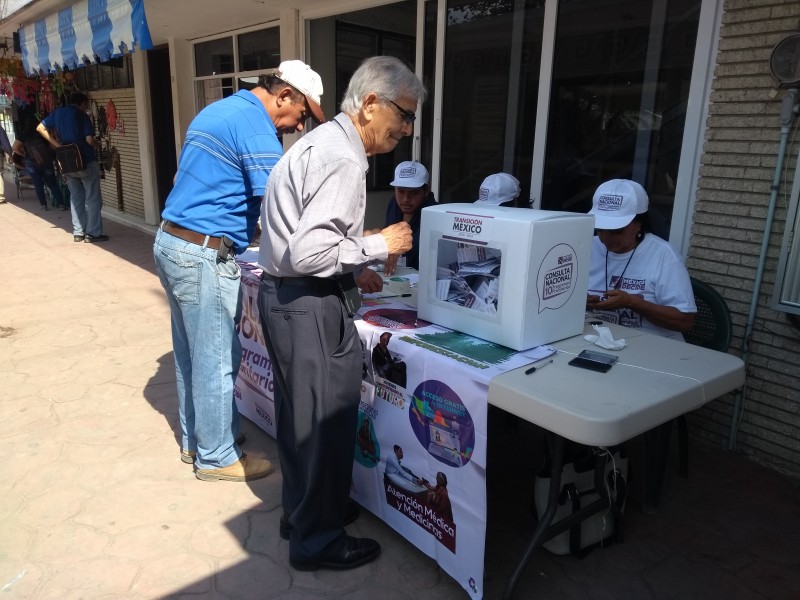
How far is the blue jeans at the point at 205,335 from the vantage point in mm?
2314

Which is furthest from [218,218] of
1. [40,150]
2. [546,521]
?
[40,150]

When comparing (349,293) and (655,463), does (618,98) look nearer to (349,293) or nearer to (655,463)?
(655,463)

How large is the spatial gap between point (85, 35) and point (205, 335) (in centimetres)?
507

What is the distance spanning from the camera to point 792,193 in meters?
2.40

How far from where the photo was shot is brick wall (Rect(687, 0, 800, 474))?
2562 mm

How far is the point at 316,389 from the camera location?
187cm

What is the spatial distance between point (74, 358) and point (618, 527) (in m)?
3.61

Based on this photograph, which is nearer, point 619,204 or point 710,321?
point 619,204

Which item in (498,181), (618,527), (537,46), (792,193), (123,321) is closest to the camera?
(618,527)

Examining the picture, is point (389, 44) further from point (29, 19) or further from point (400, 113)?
point (29, 19)

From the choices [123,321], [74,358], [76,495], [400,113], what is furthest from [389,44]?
[76,495]

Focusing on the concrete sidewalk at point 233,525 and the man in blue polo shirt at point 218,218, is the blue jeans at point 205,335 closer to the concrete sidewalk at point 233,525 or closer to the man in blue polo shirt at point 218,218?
the man in blue polo shirt at point 218,218

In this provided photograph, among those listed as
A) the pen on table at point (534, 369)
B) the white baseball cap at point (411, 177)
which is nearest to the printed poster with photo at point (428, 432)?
the pen on table at point (534, 369)

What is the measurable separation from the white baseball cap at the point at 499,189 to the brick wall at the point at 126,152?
7.59 metres
